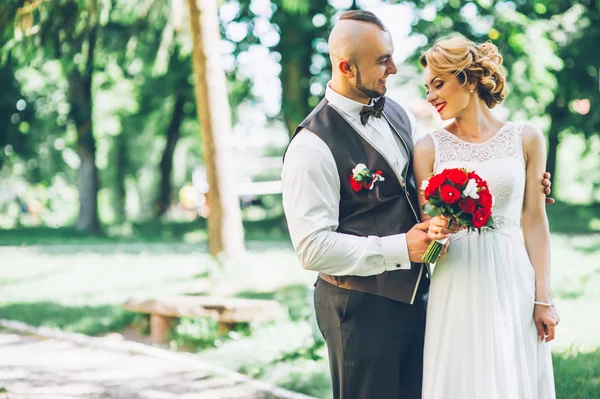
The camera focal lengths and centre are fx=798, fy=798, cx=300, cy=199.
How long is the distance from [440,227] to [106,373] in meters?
5.18

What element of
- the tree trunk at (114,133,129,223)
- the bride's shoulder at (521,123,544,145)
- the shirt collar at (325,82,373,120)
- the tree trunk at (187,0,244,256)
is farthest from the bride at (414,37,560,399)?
the tree trunk at (114,133,129,223)

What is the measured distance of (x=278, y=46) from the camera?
760 inches

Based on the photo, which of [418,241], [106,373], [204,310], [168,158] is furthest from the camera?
[168,158]

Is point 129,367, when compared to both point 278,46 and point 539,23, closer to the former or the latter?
point 539,23

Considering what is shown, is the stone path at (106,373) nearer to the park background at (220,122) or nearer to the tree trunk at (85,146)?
the park background at (220,122)

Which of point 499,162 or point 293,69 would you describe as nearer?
point 499,162

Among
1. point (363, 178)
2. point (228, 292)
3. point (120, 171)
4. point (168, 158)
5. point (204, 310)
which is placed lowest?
point (204, 310)

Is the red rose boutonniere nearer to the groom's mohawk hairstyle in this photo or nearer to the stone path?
the groom's mohawk hairstyle

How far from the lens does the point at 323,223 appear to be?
3400 millimetres

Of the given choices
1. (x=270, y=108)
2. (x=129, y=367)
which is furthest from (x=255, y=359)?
(x=270, y=108)

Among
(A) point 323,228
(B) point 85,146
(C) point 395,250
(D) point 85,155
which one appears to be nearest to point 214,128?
(A) point 323,228

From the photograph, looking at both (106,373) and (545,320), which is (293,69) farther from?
(545,320)

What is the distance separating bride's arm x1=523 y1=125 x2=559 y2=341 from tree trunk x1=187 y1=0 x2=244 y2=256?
7229 mm

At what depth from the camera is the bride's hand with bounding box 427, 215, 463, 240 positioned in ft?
10.5
